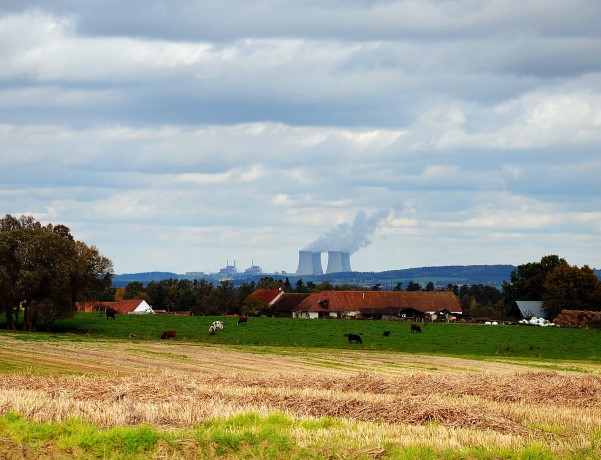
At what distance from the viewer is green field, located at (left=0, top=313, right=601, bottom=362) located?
68.6 meters

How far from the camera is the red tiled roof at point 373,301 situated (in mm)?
150125

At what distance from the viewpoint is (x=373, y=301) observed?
152m

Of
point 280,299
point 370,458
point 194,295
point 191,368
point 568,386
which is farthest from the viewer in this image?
point 194,295

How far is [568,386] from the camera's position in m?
30.2

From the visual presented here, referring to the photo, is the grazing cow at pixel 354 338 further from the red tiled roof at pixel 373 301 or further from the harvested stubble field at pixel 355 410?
the red tiled roof at pixel 373 301

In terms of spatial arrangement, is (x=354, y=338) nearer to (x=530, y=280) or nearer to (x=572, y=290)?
(x=572, y=290)

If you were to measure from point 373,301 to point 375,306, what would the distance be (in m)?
1.68

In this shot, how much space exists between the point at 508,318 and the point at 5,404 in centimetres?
13143

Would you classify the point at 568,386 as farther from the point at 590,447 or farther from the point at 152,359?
the point at 152,359

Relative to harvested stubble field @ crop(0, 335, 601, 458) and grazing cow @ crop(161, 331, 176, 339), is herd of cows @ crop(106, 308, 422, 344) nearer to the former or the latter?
grazing cow @ crop(161, 331, 176, 339)

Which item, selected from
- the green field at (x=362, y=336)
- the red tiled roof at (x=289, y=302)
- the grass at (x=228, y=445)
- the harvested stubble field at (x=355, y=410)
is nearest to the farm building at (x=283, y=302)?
the red tiled roof at (x=289, y=302)

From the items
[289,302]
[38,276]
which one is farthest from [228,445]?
[289,302]

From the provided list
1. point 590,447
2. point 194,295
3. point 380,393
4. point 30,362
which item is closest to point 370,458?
point 590,447

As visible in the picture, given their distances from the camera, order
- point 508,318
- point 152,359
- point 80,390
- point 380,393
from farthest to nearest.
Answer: point 508,318 → point 152,359 → point 380,393 → point 80,390
